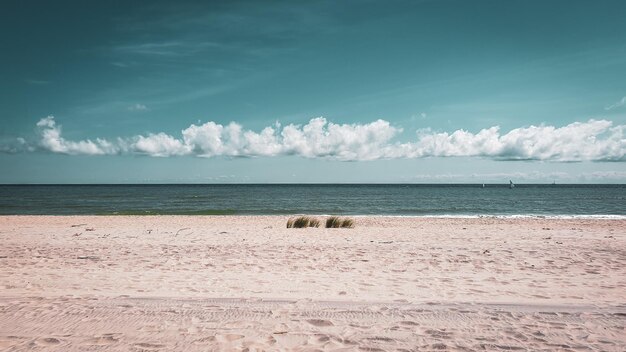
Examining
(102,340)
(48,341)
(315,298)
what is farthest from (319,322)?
(48,341)

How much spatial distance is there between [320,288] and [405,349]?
2623mm

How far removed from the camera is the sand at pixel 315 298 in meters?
4.46

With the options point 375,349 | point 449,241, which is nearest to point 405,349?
point 375,349

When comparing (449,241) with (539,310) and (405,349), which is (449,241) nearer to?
(539,310)

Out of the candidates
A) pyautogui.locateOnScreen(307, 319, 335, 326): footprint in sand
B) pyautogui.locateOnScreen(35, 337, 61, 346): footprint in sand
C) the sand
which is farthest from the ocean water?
pyautogui.locateOnScreen(35, 337, 61, 346): footprint in sand

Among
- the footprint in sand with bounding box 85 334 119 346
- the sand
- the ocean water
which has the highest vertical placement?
the footprint in sand with bounding box 85 334 119 346

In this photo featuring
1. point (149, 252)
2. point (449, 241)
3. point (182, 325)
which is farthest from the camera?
point (449, 241)

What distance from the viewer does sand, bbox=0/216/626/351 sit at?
176 inches

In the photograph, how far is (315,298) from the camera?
6039mm

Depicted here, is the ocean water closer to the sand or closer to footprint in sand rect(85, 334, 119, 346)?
the sand

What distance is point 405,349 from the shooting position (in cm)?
421

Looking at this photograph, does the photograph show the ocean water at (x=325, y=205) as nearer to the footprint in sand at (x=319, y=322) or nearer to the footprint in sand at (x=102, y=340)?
the footprint in sand at (x=319, y=322)

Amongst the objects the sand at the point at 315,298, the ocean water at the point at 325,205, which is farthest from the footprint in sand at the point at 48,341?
the ocean water at the point at 325,205

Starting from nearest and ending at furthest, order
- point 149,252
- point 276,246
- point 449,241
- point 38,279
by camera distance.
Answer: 1. point 38,279
2. point 149,252
3. point 276,246
4. point 449,241
